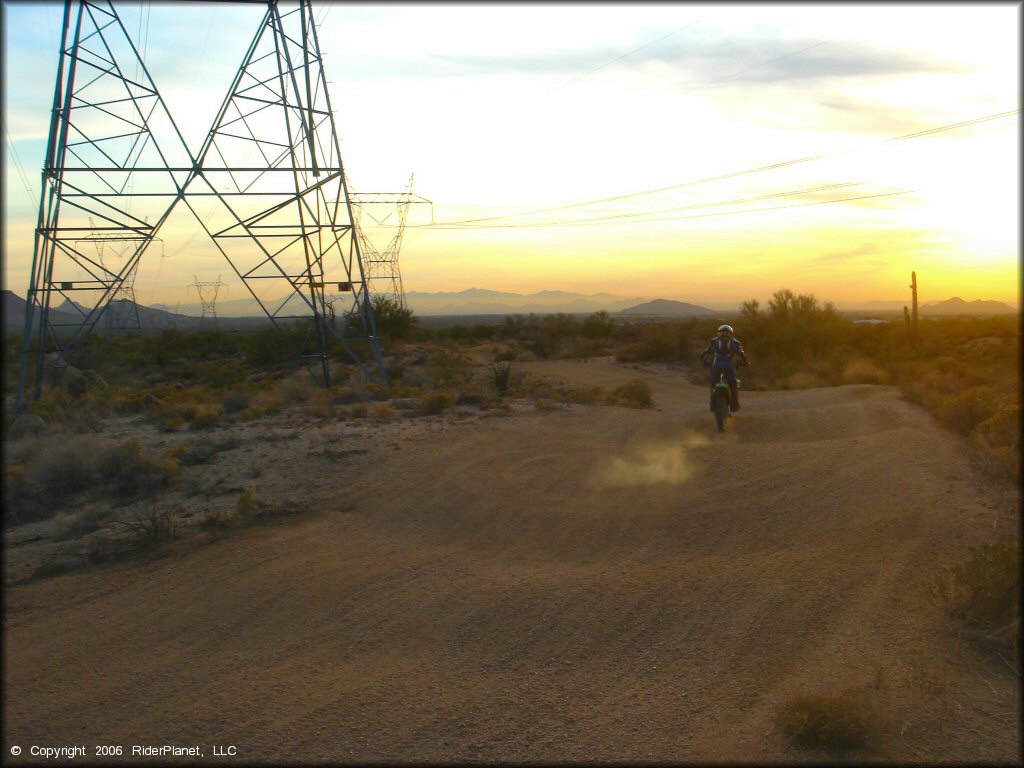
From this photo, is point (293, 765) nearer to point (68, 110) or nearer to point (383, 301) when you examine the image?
point (68, 110)

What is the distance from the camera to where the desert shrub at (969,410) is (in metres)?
14.9

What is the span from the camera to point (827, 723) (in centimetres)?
566

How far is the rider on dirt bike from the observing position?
18.0 m

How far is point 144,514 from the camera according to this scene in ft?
38.7

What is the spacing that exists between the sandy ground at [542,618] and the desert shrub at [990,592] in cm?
20

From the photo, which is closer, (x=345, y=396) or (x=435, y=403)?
(x=435, y=403)

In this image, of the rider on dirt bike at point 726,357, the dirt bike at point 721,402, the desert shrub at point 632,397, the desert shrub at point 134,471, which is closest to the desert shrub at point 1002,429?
the dirt bike at point 721,402

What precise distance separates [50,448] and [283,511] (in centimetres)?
570

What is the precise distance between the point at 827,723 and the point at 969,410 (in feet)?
37.8

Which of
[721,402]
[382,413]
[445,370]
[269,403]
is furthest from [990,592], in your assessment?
[445,370]

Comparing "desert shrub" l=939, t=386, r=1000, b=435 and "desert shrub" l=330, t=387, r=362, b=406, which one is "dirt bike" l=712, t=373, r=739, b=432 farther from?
"desert shrub" l=330, t=387, r=362, b=406

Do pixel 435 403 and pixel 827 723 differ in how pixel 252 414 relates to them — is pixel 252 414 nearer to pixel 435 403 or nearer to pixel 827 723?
pixel 435 403

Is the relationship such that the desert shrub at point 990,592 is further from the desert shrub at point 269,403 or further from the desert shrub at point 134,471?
the desert shrub at point 269,403

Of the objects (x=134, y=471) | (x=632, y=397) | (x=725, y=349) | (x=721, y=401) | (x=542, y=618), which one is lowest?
(x=542, y=618)
